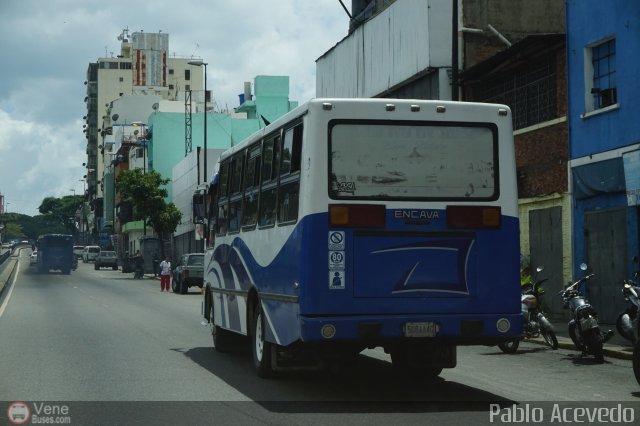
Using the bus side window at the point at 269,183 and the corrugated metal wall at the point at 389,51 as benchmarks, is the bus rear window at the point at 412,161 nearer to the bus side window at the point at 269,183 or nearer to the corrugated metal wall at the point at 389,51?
the bus side window at the point at 269,183

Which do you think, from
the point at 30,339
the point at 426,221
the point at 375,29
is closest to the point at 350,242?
the point at 426,221

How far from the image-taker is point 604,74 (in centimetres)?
2145

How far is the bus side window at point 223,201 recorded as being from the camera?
15.3 m

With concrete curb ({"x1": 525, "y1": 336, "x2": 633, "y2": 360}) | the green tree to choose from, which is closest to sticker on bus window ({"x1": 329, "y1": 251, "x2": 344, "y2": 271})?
concrete curb ({"x1": 525, "y1": 336, "x2": 633, "y2": 360})

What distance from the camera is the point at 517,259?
35.9 feet

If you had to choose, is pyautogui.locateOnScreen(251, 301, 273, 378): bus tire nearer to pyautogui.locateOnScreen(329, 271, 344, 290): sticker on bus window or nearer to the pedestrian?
pyautogui.locateOnScreen(329, 271, 344, 290): sticker on bus window

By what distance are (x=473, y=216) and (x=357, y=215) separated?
1.28 metres

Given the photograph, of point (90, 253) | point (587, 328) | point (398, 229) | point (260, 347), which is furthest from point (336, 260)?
point (90, 253)

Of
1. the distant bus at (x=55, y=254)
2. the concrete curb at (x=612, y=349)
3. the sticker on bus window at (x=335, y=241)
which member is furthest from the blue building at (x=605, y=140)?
the distant bus at (x=55, y=254)

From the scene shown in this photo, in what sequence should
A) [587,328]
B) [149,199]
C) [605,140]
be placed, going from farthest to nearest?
[149,199]
[605,140]
[587,328]

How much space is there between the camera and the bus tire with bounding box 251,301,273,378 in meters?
12.2

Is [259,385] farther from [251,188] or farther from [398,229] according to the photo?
[251,188]

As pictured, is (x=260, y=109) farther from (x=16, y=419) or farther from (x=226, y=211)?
(x=16, y=419)

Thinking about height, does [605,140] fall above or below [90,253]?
above
